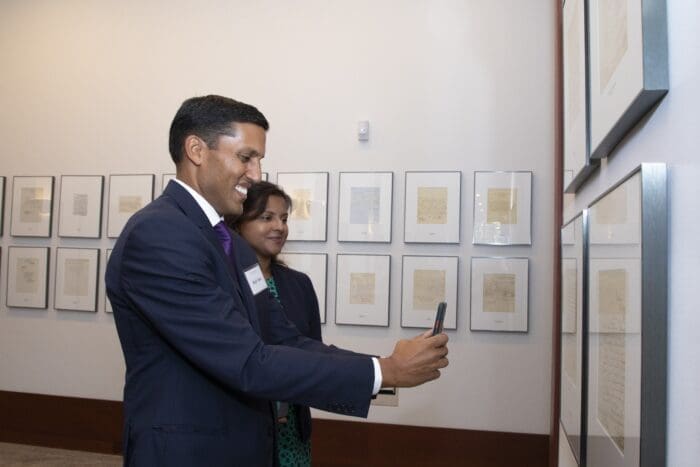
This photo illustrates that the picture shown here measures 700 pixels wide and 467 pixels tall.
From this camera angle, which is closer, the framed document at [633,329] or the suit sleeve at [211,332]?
the framed document at [633,329]

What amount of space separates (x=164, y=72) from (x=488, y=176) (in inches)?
111

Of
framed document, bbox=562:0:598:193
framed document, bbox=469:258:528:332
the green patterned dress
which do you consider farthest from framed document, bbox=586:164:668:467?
framed document, bbox=469:258:528:332

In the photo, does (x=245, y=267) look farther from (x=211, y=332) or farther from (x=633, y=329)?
(x=633, y=329)

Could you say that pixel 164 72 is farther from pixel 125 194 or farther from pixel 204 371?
pixel 204 371

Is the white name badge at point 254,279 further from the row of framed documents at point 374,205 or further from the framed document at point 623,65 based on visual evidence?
the row of framed documents at point 374,205

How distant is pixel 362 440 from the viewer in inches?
175

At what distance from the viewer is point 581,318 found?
1793 mm

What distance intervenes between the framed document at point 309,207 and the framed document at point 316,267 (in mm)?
131

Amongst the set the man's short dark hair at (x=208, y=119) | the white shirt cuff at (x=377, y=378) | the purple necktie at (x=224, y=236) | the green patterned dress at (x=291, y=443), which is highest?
the man's short dark hair at (x=208, y=119)

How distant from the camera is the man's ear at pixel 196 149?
6.77 ft

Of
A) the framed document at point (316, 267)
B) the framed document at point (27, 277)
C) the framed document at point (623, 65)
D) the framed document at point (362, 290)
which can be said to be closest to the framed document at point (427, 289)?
the framed document at point (362, 290)

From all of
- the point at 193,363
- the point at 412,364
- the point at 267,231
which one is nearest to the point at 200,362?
the point at 193,363

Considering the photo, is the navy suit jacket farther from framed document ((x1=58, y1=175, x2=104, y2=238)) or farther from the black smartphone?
framed document ((x1=58, y1=175, x2=104, y2=238))

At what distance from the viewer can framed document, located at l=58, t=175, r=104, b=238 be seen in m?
5.17
